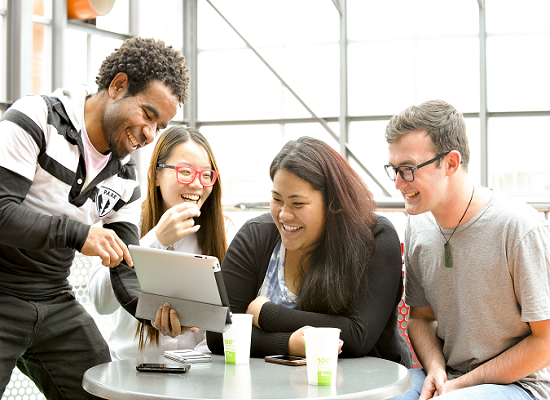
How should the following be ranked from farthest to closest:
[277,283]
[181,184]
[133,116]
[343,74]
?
[343,74] < [181,184] < [277,283] < [133,116]

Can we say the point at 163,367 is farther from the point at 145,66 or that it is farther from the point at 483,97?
the point at 483,97

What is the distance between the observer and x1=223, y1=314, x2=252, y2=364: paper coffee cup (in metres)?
1.77

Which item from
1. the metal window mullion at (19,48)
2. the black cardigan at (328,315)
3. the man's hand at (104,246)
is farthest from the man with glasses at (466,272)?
the metal window mullion at (19,48)

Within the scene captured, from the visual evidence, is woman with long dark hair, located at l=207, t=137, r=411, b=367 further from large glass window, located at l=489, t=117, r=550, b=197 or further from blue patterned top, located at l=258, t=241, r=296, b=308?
large glass window, located at l=489, t=117, r=550, b=197

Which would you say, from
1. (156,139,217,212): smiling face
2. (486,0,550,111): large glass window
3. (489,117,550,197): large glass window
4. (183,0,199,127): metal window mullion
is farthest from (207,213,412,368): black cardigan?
(183,0,199,127): metal window mullion

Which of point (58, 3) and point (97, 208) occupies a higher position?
point (58, 3)

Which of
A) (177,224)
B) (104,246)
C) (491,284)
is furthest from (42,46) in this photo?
(491,284)

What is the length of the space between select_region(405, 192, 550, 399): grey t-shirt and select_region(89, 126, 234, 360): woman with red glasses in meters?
0.88

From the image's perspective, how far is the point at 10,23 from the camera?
752 cm

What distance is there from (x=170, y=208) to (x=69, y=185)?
17.2 inches

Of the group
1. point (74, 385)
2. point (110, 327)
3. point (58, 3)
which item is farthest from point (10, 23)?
point (74, 385)

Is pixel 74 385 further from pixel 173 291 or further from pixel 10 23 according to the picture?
pixel 10 23

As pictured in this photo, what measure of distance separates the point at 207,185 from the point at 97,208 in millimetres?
517

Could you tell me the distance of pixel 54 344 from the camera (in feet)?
7.04
